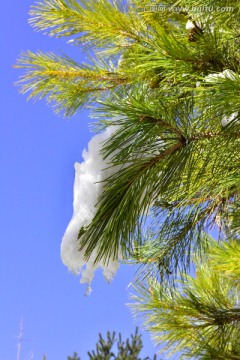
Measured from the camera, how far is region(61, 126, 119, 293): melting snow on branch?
1.60 meters

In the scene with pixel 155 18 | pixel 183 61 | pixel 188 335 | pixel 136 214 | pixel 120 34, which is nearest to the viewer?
pixel 136 214

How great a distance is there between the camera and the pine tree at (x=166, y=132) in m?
1.62

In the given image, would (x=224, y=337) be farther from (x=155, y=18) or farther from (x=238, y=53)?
(x=155, y=18)

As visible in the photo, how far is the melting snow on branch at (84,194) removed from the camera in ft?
5.25

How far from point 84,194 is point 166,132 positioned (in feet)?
1.06

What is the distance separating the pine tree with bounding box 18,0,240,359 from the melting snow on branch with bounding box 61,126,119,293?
3 cm

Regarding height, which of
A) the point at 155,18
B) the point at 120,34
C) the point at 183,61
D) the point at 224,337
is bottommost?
the point at 224,337

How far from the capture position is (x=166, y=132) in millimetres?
1677

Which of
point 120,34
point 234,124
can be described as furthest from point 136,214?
point 120,34

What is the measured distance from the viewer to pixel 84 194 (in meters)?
1.63

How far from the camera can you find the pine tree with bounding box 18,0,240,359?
5.32 feet

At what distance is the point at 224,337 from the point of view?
2.90 metres

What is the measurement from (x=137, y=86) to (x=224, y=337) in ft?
5.78

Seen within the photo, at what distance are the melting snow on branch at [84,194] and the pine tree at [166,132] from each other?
1.0 inches
